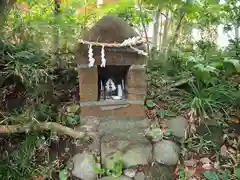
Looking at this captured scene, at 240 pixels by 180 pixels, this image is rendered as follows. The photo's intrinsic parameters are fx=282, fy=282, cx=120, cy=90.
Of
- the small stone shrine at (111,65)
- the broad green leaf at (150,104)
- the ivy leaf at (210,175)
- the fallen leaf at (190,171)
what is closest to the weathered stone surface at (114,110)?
the small stone shrine at (111,65)

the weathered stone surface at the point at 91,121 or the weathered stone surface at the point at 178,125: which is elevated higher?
the weathered stone surface at the point at 91,121

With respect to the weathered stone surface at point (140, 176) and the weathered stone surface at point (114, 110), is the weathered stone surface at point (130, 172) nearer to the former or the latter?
the weathered stone surface at point (140, 176)

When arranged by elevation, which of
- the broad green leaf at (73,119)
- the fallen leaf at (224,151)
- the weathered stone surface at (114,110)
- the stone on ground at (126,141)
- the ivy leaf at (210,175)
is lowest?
the ivy leaf at (210,175)

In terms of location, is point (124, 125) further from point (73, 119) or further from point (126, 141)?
point (73, 119)

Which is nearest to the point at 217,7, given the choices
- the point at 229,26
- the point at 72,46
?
the point at 229,26

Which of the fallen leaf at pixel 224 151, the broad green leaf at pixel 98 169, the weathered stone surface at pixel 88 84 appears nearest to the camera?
the broad green leaf at pixel 98 169

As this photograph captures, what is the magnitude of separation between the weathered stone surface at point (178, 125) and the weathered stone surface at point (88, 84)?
0.71 meters

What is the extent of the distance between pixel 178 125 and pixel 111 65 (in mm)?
791

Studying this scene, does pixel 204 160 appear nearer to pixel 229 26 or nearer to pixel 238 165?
pixel 238 165

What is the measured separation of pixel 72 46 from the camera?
2.79 m

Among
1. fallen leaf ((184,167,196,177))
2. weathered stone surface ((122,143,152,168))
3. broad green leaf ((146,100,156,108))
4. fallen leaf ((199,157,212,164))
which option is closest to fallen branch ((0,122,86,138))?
weathered stone surface ((122,143,152,168))

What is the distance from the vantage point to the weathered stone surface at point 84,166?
84.0 inches

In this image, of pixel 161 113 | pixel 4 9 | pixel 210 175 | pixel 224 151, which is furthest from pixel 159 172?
pixel 4 9

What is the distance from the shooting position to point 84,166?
7.07 ft
